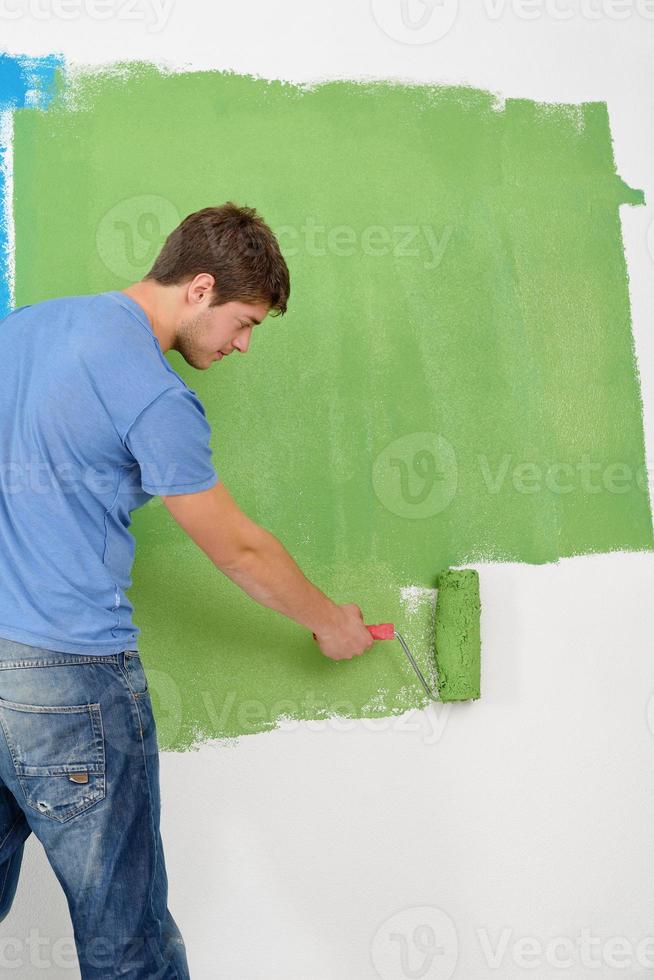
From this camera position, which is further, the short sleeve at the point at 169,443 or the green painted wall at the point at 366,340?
the green painted wall at the point at 366,340

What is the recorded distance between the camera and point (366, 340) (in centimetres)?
173

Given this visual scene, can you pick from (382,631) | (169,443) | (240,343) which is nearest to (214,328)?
(240,343)

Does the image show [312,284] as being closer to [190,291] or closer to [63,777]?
[190,291]

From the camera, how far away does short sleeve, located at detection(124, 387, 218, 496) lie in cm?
114

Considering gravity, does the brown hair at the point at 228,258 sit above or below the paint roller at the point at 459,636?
above

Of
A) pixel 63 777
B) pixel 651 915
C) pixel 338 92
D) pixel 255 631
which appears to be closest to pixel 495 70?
pixel 338 92

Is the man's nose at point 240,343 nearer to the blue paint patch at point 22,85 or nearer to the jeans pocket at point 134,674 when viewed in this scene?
the jeans pocket at point 134,674

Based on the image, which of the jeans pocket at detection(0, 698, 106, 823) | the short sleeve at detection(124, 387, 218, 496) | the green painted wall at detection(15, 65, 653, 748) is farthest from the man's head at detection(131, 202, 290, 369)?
the jeans pocket at detection(0, 698, 106, 823)

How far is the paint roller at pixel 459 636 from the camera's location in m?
1.63

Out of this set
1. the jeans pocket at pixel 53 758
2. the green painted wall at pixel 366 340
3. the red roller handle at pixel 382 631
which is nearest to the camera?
the jeans pocket at pixel 53 758

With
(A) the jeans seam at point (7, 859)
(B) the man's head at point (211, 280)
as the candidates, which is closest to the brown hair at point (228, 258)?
(B) the man's head at point (211, 280)

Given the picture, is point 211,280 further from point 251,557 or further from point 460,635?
point 460,635

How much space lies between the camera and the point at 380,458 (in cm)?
171

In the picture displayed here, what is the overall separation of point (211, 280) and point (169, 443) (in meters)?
0.27
